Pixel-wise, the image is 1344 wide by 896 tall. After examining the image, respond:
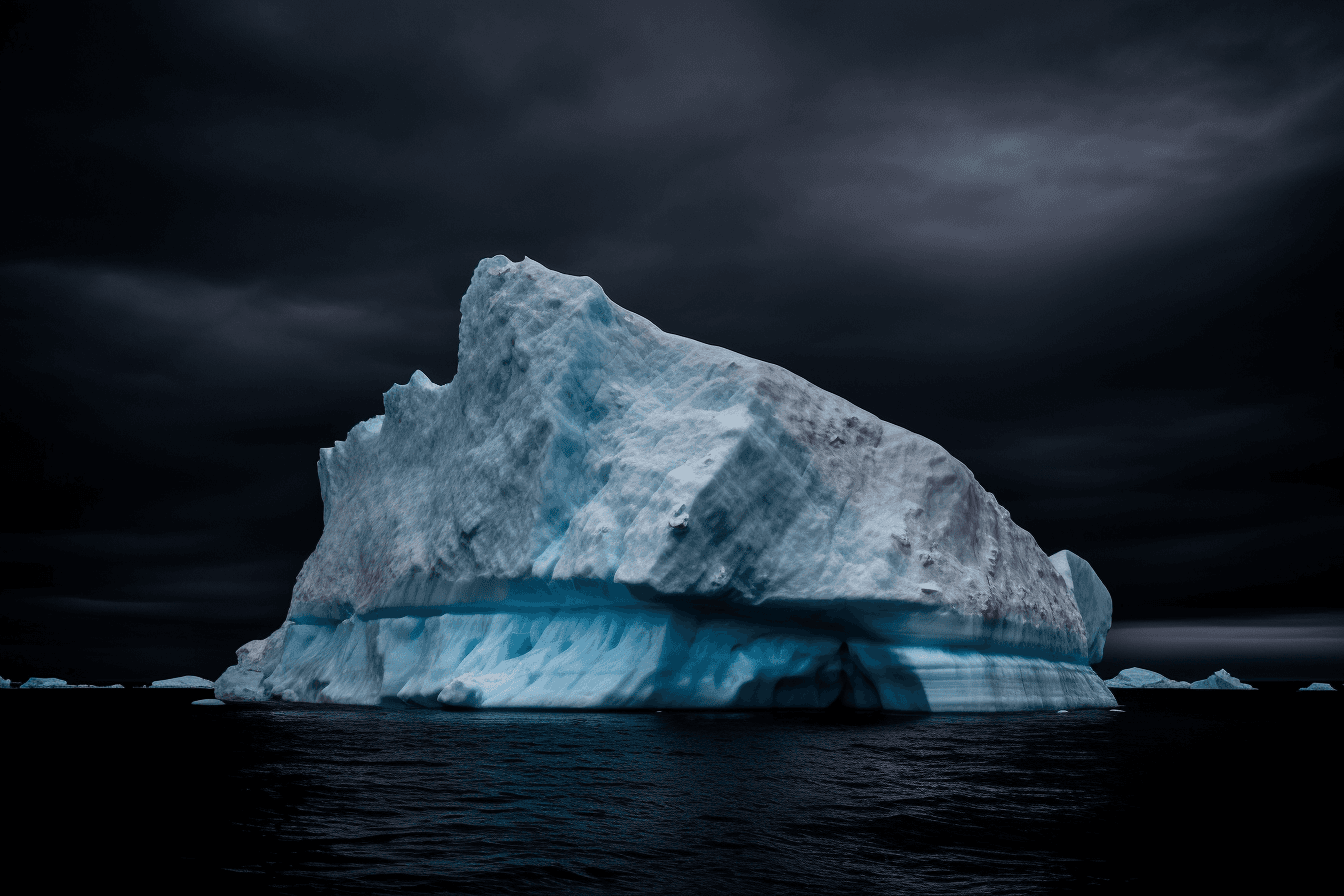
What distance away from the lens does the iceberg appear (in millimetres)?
21359

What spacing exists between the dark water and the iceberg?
4634 millimetres

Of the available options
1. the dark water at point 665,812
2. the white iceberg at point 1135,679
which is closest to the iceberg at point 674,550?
the dark water at point 665,812

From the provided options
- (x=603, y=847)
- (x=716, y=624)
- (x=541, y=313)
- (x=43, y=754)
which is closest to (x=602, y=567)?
(x=716, y=624)

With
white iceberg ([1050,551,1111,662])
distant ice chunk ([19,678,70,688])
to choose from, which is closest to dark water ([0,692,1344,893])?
white iceberg ([1050,551,1111,662])

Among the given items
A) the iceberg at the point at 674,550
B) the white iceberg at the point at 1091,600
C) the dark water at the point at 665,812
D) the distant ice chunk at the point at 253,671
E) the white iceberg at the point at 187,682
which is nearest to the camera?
the dark water at the point at 665,812

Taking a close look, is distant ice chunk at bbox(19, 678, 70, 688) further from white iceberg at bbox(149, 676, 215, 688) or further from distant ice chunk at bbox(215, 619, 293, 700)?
distant ice chunk at bbox(215, 619, 293, 700)

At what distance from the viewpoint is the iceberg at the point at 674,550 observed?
21.4m

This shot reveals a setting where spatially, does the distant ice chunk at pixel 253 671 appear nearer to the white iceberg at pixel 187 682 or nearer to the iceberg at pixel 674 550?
the iceberg at pixel 674 550

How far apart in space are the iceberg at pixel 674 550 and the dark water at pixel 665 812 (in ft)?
15.2

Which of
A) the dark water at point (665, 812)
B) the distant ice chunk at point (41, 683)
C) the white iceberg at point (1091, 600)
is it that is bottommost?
the distant ice chunk at point (41, 683)

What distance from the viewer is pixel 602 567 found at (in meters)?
21.2

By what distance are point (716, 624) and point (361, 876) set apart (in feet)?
52.7

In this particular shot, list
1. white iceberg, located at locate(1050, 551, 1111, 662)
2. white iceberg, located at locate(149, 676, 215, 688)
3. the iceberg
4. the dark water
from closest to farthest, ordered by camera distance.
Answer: the dark water, the iceberg, white iceberg, located at locate(1050, 551, 1111, 662), white iceberg, located at locate(149, 676, 215, 688)

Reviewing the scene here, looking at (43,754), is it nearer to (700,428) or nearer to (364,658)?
(364,658)
